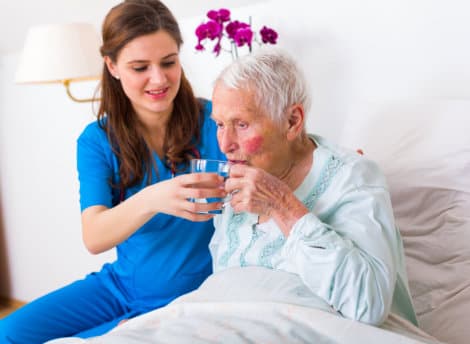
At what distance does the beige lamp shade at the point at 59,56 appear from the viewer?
7.88 ft

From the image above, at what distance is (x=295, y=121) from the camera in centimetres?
141

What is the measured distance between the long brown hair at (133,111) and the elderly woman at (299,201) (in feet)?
1.26

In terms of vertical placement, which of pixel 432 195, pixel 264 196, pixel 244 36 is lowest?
pixel 432 195

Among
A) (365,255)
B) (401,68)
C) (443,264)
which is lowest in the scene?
(443,264)

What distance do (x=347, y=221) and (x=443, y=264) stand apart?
47 centimetres

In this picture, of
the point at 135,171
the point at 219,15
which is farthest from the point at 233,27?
the point at 135,171

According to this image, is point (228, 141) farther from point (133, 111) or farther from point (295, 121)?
point (133, 111)

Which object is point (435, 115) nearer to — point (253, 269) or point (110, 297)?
point (253, 269)

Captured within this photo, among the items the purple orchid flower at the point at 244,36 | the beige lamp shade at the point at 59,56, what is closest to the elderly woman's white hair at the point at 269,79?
the purple orchid flower at the point at 244,36

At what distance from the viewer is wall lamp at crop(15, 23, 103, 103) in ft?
7.88

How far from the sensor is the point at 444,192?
163 centimetres

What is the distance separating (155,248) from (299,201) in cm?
69

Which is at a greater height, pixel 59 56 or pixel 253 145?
pixel 59 56

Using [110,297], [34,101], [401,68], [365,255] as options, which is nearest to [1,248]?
[34,101]
